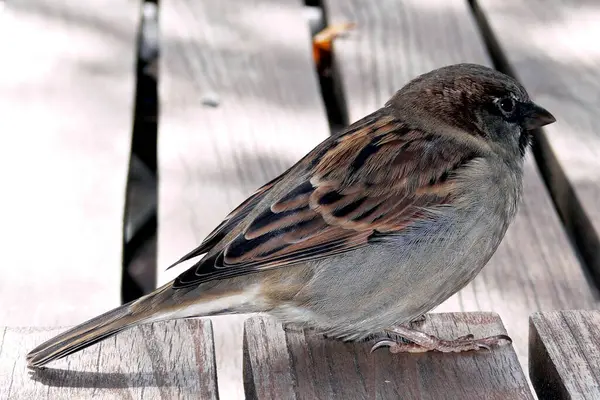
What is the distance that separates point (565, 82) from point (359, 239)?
4.60ft

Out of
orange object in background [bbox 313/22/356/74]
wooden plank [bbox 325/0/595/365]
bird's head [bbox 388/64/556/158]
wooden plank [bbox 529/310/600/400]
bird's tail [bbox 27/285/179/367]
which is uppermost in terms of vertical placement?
wooden plank [bbox 529/310/600/400]

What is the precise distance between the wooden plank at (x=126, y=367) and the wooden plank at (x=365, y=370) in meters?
0.11

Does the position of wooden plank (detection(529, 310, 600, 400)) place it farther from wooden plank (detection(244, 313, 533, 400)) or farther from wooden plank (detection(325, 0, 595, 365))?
wooden plank (detection(325, 0, 595, 365))

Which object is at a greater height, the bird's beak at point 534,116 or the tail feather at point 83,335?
the bird's beak at point 534,116

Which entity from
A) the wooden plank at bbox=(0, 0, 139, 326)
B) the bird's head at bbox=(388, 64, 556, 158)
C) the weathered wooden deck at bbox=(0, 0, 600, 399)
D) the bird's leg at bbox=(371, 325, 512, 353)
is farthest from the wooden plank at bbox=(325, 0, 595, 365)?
the wooden plank at bbox=(0, 0, 139, 326)

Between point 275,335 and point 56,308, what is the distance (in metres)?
0.66

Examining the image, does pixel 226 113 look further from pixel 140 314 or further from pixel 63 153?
pixel 140 314

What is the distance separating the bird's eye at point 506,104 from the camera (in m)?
2.82

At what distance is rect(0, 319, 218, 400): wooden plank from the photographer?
73.4 inches

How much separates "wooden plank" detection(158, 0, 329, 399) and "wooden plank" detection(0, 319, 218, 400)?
507 mm

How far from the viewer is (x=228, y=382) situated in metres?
2.51

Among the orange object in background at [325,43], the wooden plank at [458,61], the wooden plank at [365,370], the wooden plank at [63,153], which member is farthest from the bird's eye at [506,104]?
the orange object in background at [325,43]

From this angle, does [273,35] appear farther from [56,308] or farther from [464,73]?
[56,308]

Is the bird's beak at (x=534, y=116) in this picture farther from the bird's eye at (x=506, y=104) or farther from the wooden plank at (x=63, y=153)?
the wooden plank at (x=63, y=153)
